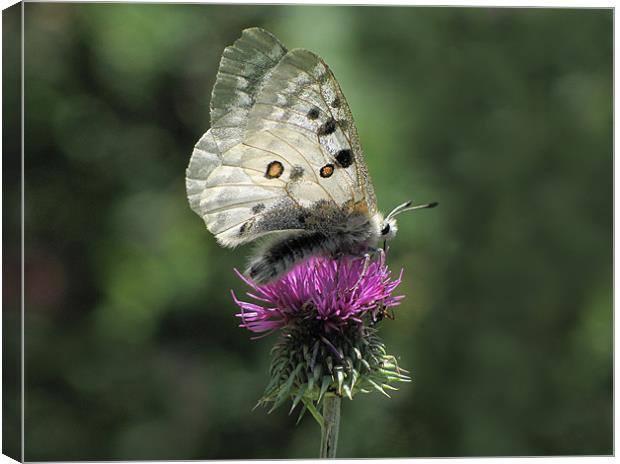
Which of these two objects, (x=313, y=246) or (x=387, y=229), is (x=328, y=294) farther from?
(x=387, y=229)

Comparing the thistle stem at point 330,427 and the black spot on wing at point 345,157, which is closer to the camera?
the thistle stem at point 330,427

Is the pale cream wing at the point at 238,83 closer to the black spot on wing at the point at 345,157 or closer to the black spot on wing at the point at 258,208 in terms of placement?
the black spot on wing at the point at 258,208

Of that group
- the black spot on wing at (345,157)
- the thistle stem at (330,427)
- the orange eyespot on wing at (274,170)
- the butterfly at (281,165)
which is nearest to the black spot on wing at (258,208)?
the butterfly at (281,165)

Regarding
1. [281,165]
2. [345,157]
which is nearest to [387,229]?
[345,157]

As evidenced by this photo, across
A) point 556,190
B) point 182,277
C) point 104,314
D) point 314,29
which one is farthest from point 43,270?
point 556,190

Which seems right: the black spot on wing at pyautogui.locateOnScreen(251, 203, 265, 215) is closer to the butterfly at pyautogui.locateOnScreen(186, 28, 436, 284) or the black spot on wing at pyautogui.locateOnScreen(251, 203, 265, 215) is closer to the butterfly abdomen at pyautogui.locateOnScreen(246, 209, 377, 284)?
the butterfly at pyautogui.locateOnScreen(186, 28, 436, 284)

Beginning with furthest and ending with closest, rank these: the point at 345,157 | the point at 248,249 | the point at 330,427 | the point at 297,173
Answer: the point at 248,249 → the point at 297,173 → the point at 345,157 → the point at 330,427
